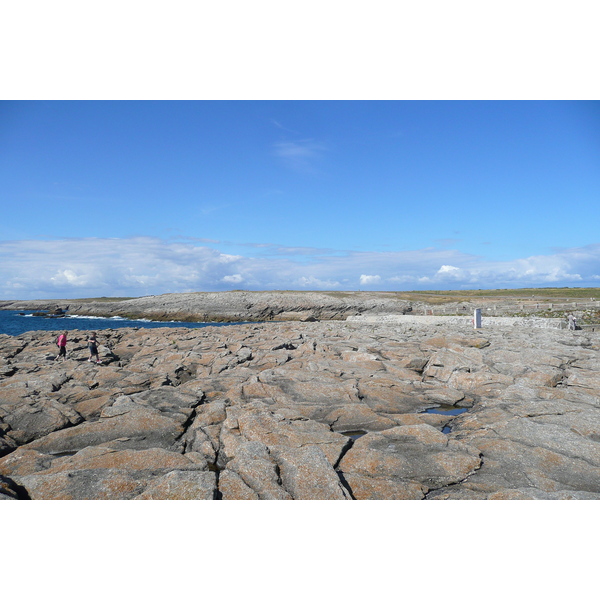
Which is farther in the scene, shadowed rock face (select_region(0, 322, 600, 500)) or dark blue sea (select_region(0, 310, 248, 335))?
dark blue sea (select_region(0, 310, 248, 335))

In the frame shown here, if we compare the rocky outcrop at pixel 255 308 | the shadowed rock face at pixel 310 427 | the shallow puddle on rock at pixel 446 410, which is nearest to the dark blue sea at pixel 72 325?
the rocky outcrop at pixel 255 308

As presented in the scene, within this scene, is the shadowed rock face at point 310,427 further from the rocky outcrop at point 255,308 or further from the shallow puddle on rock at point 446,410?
the rocky outcrop at point 255,308

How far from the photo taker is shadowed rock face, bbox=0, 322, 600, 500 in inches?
299

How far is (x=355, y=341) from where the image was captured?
2533 cm

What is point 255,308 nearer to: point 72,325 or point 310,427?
point 72,325

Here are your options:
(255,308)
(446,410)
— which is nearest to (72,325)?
(255,308)

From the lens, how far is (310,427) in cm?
1070

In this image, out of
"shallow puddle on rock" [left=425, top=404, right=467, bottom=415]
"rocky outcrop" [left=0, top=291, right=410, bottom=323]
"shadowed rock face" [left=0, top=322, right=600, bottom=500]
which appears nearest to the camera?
"shadowed rock face" [left=0, top=322, right=600, bottom=500]

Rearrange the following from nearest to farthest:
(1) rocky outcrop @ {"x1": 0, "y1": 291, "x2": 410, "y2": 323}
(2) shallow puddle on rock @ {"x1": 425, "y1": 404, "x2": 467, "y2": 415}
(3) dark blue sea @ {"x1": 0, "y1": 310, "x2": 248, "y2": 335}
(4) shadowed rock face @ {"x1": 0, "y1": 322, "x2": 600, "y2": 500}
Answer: (4) shadowed rock face @ {"x1": 0, "y1": 322, "x2": 600, "y2": 500} < (2) shallow puddle on rock @ {"x1": 425, "y1": 404, "x2": 467, "y2": 415} < (3) dark blue sea @ {"x1": 0, "y1": 310, "x2": 248, "y2": 335} < (1) rocky outcrop @ {"x1": 0, "y1": 291, "x2": 410, "y2": 323}

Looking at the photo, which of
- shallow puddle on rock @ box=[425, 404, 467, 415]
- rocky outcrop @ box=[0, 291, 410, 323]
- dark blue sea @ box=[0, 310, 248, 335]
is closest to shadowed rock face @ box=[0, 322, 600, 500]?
shallow puddle on rock @ box=[425, 404, 467, 415]

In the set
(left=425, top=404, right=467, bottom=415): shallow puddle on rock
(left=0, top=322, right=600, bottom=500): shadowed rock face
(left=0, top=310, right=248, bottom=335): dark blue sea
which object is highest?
(left=0, top=322, right=600, bottom=500): shadowed rock face

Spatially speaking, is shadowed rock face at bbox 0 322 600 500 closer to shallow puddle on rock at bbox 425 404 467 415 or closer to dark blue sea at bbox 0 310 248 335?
shallow puddle on rock at bbox 425 404 467 415

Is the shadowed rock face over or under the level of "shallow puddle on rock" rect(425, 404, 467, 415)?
over

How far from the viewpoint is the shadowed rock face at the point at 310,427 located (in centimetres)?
760
